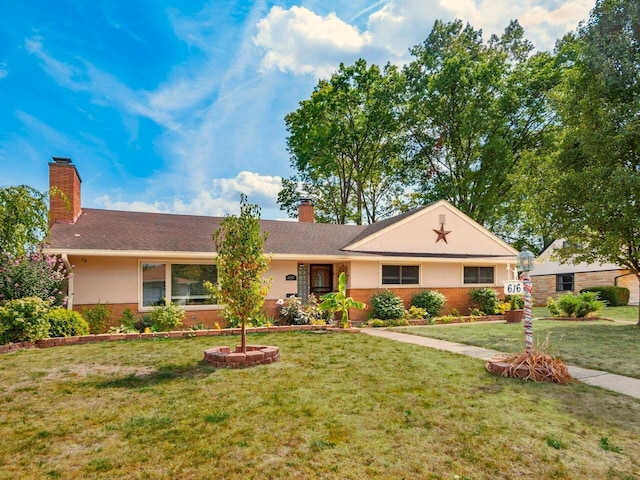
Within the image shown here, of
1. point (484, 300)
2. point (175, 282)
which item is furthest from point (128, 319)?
point (484, 300)

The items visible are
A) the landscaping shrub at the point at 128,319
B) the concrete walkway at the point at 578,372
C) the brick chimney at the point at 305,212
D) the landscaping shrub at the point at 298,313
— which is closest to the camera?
the concrete walkway at the point at 578,372

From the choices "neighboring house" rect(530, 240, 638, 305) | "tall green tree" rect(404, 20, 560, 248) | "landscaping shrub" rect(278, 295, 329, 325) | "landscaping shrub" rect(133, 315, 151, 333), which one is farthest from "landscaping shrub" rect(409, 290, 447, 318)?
"tall green tree" rect(404, 20, 560, 248)

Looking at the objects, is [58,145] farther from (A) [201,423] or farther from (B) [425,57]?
(B) [425,57]

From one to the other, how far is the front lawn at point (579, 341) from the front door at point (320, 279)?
463 cm

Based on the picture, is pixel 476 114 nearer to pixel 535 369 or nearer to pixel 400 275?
pixel 400 275

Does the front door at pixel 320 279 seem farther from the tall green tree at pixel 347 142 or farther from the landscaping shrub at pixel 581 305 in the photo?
the tall green tree at pixel 347 142

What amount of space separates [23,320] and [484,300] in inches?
642

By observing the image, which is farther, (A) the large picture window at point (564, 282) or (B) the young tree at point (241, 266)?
(A) the large picture window at point (564, 282)

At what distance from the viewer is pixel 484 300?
16.9 meters

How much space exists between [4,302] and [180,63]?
9169mm

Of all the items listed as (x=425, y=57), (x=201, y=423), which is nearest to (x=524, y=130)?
(x=425, y=57)

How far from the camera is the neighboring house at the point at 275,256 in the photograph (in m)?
12.2

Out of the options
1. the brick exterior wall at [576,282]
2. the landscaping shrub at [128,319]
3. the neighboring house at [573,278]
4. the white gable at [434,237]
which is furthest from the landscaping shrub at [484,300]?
the landscaping shrub at [128,319]

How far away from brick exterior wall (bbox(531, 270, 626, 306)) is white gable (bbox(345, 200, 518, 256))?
30.5 ft
